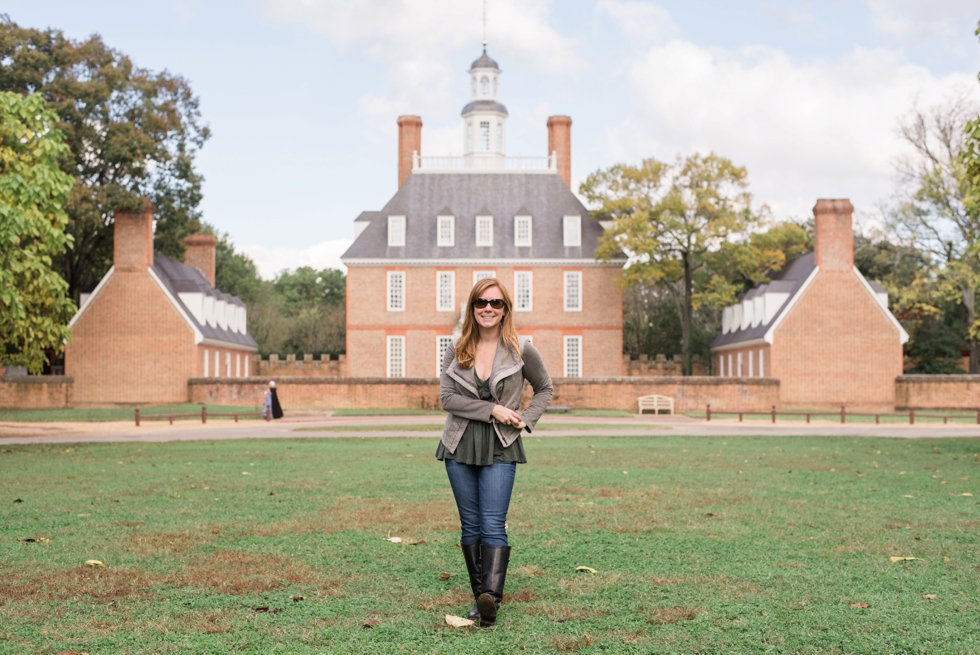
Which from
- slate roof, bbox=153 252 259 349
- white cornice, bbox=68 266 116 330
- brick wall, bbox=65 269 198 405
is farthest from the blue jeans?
white cornice, bbox=68 266 116 330

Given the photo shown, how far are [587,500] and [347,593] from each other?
5.43 meters

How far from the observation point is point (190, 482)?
13695 mm

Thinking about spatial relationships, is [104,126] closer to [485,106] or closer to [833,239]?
[485,106]

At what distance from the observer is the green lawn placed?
3603cm

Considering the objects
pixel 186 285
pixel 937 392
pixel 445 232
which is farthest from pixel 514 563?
pixel 445 232

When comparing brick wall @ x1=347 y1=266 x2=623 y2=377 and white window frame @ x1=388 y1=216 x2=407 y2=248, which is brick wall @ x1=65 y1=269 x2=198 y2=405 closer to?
brick wall @ x1=347 y1=266 x2=623 y2=377

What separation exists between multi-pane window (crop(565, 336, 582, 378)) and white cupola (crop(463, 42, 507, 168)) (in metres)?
11.7

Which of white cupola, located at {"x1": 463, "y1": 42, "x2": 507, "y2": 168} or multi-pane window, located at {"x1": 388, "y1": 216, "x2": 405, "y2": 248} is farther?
white cupola, located at {"x1": 463, "y1": 42, "x2": 507, "y2": 168}

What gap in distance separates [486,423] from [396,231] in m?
46.7

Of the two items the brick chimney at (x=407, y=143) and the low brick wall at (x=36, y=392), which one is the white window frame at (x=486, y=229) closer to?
the brick chimney at (x=407, y=143)

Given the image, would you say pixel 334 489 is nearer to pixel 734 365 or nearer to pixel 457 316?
pixel 457 316

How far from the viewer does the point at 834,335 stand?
149 feet

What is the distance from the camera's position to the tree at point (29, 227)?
20656mm

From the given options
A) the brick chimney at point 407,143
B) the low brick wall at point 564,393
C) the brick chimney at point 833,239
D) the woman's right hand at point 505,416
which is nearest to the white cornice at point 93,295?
the low brick wall at point 564,393
